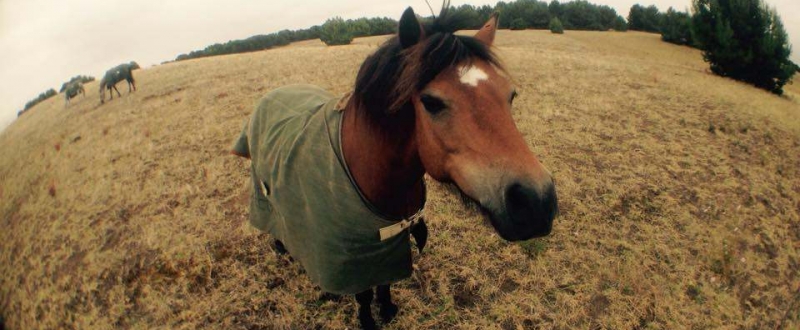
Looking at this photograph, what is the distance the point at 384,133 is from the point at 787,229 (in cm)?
559

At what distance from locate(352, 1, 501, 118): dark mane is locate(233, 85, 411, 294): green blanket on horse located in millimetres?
394

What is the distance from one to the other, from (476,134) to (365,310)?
1983 millimetres

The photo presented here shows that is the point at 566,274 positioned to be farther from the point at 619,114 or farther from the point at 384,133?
the point at 619,114

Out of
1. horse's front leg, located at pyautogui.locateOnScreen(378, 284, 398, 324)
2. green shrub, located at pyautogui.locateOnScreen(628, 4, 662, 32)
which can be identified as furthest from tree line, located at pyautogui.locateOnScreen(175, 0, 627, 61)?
horse's front leg, located at pyautogui.locateOnScreen(378, 284, 398, 324)

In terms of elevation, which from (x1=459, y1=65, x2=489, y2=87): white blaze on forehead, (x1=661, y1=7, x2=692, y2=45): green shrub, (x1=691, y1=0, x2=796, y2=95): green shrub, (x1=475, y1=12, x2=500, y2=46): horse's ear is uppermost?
(x1=661, y1=7, x2=692, y2=45): green shrub

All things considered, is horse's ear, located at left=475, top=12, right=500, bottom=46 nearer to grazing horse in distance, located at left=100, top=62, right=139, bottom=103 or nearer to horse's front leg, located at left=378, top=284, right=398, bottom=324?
horse's front leg, located at left=378, top=284, right=398, bottom=324

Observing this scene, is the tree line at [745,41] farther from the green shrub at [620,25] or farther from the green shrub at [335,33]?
the green shrub at [620,25]

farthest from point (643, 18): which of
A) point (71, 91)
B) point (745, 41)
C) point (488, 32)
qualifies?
point (71, 91)

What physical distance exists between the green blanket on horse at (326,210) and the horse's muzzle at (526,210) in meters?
0.82

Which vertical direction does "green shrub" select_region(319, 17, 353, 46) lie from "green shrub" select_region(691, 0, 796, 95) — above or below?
above

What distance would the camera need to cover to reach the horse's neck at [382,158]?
5.58 ft

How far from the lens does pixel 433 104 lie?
1465 mm

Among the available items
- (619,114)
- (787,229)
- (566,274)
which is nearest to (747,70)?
(619,114)

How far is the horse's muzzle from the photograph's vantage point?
4.07ft
